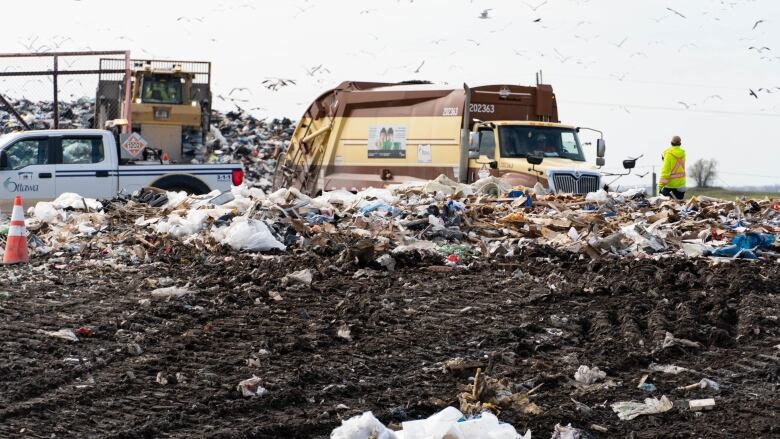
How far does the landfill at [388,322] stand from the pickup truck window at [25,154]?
8.05ft

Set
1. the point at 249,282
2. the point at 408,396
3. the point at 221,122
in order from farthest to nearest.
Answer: the point at 221,122, the point at 249,282, the point at 408,396

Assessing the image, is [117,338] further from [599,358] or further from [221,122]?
[221,122]

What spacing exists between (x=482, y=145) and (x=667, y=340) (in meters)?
10.9

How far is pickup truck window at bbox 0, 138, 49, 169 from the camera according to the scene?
15.2 meters

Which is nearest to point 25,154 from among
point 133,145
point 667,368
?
point 133,145

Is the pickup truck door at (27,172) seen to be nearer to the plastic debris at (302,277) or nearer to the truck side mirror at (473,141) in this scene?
the truck side mirror at (473,141)

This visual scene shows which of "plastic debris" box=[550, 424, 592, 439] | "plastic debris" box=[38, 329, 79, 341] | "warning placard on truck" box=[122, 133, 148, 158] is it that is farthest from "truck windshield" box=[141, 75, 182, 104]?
"plastic debris" box=[550, 424, 592, 439]

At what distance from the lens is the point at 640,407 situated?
507cm

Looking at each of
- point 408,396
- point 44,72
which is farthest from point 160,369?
point 44,72

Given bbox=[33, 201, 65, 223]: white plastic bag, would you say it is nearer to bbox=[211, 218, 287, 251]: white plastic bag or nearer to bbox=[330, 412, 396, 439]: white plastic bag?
bbox=[211, 218, 287, 251]: white plastic bag

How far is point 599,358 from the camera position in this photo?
19.8 feet

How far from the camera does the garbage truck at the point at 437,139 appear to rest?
16.8 metres

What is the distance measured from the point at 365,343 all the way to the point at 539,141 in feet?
36.9

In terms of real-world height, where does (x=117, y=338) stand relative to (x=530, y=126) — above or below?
below
